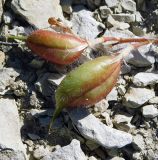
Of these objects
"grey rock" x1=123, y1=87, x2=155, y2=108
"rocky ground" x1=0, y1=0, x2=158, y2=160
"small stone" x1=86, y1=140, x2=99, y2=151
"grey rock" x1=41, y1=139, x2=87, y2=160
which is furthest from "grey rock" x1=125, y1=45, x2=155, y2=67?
"grey rock" x1=41, y1=139, x2=87, y2=160

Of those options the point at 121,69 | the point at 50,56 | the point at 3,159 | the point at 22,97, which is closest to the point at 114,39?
the point at 121,69

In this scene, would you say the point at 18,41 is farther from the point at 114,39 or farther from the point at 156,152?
the point at 156,152

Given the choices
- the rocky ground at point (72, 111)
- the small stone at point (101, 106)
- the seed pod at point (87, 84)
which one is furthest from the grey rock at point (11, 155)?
the small stone at point (101, 106)

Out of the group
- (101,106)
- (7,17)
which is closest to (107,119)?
(101,106)

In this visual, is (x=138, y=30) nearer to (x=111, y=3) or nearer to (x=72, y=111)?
(x=111, y=3)

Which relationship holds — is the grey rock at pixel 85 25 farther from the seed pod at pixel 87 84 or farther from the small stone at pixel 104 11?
the seed pod at pixel 87 84
